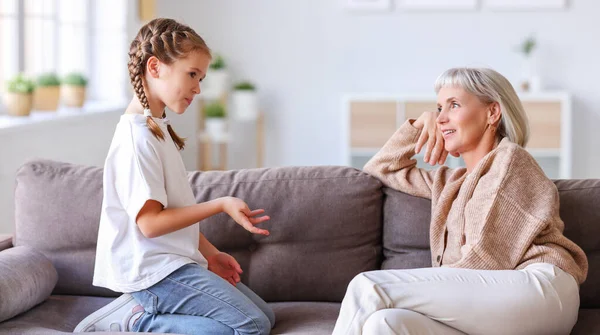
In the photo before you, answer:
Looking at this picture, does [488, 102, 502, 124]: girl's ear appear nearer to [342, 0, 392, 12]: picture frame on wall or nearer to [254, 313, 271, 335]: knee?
[254, 313, 271, 335]: knee

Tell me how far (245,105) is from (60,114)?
2.12 metres

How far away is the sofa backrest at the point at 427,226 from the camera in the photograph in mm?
2467

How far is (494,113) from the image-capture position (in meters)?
2.47

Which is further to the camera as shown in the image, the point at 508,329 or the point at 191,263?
the point at 191,263

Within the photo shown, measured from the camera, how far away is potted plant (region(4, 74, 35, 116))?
13.8 ft

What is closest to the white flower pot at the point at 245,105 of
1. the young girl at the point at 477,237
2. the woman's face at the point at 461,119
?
the young girl at the point at 477,237

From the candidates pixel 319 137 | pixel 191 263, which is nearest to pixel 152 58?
pixel 191 263

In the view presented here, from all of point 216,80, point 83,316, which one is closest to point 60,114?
point 216,80

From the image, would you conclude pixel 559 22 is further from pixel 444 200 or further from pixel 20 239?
pixel 20 239

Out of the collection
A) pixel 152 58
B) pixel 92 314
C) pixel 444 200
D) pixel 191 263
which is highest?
pixel 152 58

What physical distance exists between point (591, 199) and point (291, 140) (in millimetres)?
4553

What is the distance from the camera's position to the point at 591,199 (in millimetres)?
2504

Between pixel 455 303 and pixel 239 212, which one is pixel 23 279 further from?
pixel 455 303

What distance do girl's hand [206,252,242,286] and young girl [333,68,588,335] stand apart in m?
0.50
